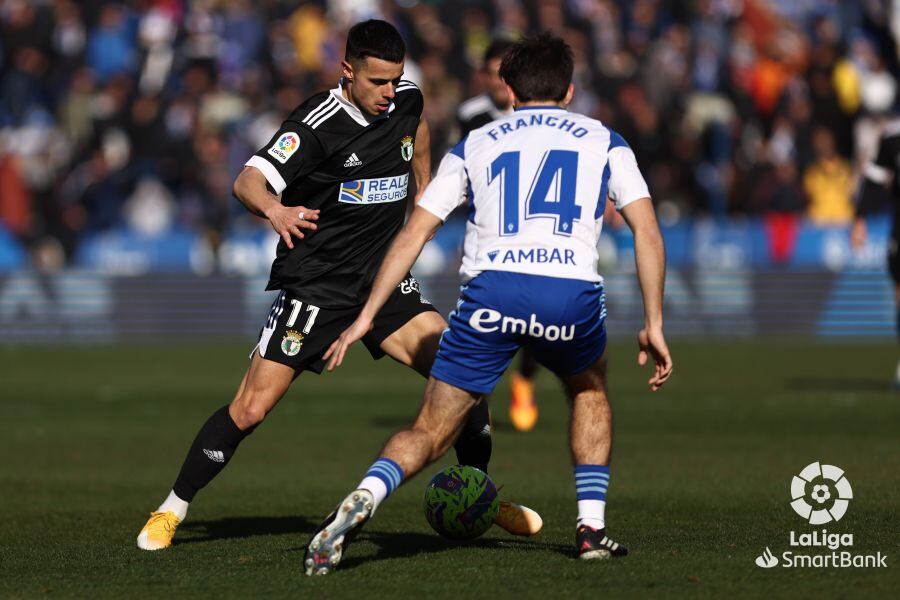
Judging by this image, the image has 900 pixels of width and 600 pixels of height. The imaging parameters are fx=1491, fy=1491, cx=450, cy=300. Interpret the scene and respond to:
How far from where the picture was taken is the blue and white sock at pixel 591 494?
22.0 feet

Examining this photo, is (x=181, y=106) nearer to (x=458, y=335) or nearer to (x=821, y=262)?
(x=821, y=262)

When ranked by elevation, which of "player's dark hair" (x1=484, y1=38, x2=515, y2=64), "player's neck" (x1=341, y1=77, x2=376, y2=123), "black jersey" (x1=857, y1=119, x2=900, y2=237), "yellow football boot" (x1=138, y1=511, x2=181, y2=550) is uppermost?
"black jersey" (x1=857, y1=119, x2=900, y2=237)

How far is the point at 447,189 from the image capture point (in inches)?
261

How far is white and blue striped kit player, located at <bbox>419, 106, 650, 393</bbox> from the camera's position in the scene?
6.46m

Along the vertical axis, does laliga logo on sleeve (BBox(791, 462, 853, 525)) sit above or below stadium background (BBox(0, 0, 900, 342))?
below

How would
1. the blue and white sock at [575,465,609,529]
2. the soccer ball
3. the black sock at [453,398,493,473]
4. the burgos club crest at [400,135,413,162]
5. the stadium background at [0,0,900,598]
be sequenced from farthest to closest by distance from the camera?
the stadium background at [0,0,900,598]
the burgos club crest at [400,135,413,162]
the black sock at [453,398,493,473]
the soccer ball
the blue and white sock at [575,465,609,529]

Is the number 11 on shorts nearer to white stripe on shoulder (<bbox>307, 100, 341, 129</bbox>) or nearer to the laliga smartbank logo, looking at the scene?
white stripe on shoulder (<bbox>307, 100, 341, 129</bbox>)

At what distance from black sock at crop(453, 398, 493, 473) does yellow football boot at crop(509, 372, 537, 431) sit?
5.11 m

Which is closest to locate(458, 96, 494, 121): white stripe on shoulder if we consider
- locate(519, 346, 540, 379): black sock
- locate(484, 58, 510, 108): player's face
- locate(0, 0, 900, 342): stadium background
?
locate(484, 58, 510, 108): player's face

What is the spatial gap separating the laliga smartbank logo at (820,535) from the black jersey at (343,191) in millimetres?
2657

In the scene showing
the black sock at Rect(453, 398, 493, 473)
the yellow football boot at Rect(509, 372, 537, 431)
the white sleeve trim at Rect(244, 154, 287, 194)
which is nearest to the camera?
the white sleeve trim at Rect(244, 154, 287, 194)

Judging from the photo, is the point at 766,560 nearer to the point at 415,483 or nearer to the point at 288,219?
the point at 288,219

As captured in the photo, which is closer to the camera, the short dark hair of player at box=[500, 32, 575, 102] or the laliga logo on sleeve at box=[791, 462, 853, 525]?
the short dark hair of player at box=[500, 32, 575, 102]

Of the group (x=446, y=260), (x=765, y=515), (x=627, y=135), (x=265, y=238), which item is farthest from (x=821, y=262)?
(x=765, y=515)
